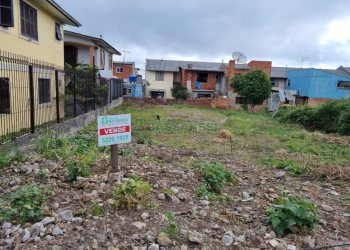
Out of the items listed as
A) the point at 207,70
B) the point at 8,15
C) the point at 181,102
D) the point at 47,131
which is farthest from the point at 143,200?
the point at 207,70

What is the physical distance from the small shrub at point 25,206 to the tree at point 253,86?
2535 centimetres

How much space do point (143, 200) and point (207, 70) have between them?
36679mm

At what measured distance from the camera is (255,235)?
3.43 meters

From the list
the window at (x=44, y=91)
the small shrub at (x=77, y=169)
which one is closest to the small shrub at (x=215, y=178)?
the small shrub at (x=77, y=169)

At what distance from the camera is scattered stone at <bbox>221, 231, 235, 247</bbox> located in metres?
3.20

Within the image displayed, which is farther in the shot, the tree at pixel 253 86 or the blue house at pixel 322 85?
the blue house at pixel 322 85

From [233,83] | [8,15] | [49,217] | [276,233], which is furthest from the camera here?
[233,83]

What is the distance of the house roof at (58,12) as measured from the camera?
37.2 ft

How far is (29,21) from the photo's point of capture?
35.7 feet

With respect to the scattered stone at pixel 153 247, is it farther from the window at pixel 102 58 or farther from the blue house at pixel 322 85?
the blue house at pixel 322 85

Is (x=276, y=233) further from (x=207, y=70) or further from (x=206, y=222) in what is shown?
(x=207, y=70)

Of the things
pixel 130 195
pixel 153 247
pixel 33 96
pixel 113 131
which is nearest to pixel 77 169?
pixel 113 131

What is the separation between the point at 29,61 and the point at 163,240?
9995 mm

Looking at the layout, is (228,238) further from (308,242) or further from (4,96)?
(4,96)
